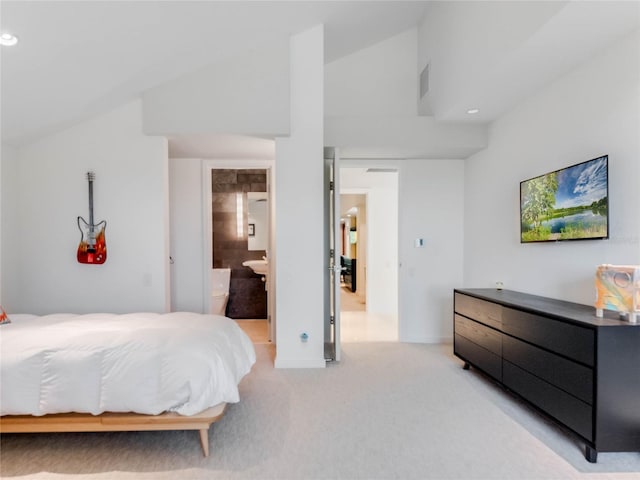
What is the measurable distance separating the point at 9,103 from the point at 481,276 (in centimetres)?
481

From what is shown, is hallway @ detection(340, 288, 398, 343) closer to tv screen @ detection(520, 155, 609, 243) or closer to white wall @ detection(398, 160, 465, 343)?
white wall @ detection(398, 160, 465, 343)

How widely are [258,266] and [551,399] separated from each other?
383 cm

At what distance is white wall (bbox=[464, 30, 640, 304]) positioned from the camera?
2.33 m

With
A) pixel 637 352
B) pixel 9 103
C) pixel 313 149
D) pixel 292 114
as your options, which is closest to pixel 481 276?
pixel 637 352

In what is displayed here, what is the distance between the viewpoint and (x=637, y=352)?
79.1 inches

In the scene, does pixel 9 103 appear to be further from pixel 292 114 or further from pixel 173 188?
pixel 292 114

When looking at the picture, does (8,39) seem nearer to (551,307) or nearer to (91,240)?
(91,240)

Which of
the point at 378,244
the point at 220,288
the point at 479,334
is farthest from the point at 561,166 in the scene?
the point at 220,288

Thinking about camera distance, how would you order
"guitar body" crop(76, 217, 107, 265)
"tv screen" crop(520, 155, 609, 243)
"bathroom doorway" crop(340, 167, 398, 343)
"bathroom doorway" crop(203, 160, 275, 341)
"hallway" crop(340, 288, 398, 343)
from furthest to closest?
"bathroom doorway" crop(340, 167, 398, 343) < "bathroom doorway" crop(203, 160, 275, 341) < "hallway" crop(340, 288, 398, 343) < "guitar body" crop(76, 217, 107, 265) < "tv screen" crop(520, 155, 609, 243)

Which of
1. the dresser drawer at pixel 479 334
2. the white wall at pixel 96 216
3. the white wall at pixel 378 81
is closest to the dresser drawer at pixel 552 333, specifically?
the dresser drawer at pixel 479 334

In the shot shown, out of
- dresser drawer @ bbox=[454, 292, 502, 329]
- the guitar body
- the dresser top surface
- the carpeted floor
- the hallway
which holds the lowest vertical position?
the hallway

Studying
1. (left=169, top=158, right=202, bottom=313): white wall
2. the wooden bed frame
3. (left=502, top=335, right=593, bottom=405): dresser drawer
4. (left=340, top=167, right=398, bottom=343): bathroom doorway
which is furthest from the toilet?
(left=502, top=335, right=593, bottom=405): dresser drawer

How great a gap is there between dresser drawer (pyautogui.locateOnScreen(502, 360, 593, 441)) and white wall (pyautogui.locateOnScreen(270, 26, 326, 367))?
1.70m

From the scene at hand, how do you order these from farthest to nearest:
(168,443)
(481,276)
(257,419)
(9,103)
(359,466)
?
(481,276) → (9,103) → (257,419) → (168,443) → (359,466)
